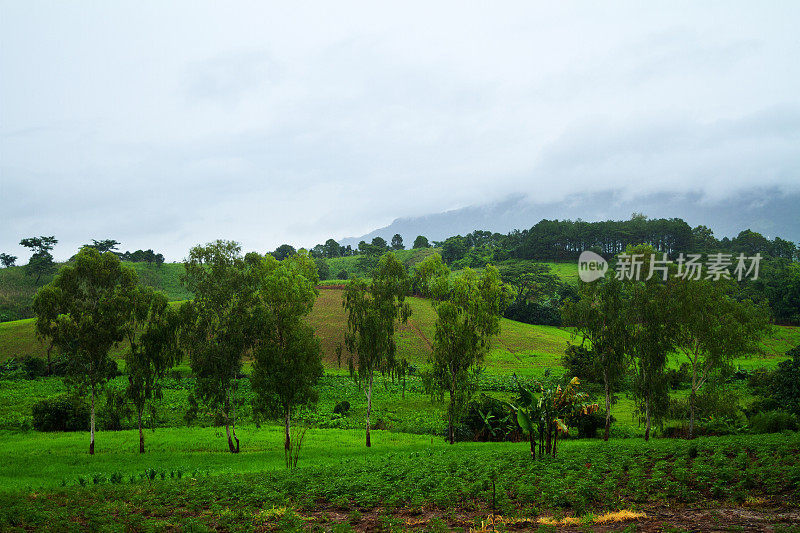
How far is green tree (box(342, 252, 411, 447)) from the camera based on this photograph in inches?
1459

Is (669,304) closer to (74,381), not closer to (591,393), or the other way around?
(591,393)

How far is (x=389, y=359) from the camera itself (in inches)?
1490

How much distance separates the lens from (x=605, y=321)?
1465 inches

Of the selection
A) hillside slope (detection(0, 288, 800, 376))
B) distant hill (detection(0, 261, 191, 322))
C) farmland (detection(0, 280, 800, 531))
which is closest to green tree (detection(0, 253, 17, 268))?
distant hill (detection(0, 261, 191, 322))

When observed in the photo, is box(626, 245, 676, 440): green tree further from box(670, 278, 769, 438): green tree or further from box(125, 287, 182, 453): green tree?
box(125, 287, 182, 453): green tree

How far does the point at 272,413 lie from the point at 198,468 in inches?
228

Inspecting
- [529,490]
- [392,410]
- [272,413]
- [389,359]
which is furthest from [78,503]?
[392,410]

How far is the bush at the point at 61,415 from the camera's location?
42625 millimetres

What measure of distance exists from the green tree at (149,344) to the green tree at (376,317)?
13553mm

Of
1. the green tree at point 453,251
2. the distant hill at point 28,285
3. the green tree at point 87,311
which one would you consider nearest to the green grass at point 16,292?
the distant hill at point 28,285

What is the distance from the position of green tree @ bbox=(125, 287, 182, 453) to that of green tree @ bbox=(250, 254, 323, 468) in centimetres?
617

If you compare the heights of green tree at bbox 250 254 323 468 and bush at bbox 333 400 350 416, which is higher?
green tree at bbox 250 254 323 468

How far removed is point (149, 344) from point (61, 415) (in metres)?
20.1

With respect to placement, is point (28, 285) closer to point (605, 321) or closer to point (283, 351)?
point (283, 351)
